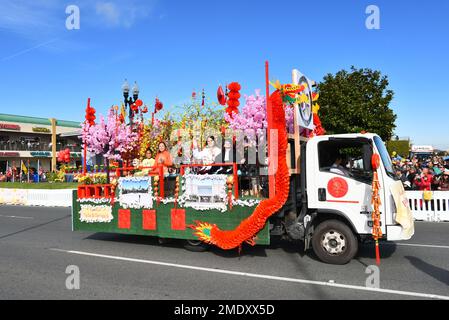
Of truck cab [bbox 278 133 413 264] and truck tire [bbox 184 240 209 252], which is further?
truck tire [bbox 184 240 209 252]

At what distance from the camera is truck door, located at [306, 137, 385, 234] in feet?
20.4

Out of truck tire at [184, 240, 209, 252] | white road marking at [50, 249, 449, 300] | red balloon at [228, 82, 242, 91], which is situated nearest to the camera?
white road marking at [50, 249, 449, 300]

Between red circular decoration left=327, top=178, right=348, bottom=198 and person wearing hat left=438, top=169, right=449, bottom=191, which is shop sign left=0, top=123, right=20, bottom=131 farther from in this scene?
red circular decoration left=327, top=178, right=348, bottom=198

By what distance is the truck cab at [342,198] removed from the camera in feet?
20.1

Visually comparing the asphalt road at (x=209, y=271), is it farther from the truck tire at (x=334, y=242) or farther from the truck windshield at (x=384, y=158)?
Result: the truck windshield at (x=384, y=158)

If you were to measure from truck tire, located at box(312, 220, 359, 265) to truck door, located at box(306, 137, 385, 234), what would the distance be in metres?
0.19

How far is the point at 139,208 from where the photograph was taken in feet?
25.6

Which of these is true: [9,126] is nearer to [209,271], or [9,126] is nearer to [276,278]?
[209,271]

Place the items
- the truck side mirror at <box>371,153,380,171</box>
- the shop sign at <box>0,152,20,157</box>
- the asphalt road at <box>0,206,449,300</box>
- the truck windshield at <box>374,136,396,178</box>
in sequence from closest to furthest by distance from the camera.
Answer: the asphalt road at <box>0,206,449,300</box> → the truck side mirror at <box>371,153,380,171</box> → the truck windshield at <box>374,136,396,178</box> → the shop sign at <box>0,152,20,157</box>

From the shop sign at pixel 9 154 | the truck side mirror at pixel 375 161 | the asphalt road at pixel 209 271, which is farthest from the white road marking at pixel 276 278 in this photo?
the shop sign at pixel 9 154

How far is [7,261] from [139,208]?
259cm

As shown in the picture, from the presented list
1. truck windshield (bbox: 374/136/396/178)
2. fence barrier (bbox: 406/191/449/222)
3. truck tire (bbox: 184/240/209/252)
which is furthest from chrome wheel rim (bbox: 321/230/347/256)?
fence barrier (bbox: 406/191/449/222)

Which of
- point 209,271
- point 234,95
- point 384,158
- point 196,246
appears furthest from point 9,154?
point 384,158
